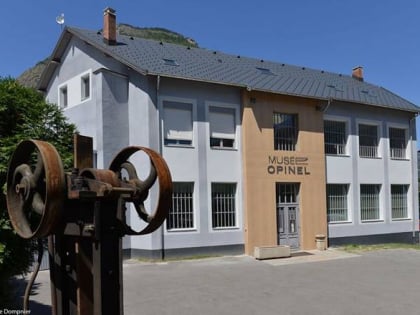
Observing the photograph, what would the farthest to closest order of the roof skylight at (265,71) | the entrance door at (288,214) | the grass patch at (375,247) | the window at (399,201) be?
1. the window at (399,201)
2. the roof skylight at (265,71)
3. the grass patch at (375,247)
4. the entrance door at (288,214)

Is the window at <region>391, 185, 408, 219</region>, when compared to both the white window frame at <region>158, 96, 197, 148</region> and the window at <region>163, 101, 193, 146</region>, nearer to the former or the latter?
the white window frame at <region>158, 96, 197, 148</region>

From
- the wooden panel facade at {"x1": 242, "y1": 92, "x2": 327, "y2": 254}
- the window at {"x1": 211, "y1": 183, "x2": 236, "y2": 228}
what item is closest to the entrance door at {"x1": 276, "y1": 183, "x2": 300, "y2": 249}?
the wooden panel facade at {"x1": 242, "y1": 92, "x2": 327, "y2": 254}

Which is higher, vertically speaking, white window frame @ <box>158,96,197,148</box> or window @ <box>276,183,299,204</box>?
white window frame @ <box>158,96,197,148</box>

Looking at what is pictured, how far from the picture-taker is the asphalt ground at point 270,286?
998 centimetres

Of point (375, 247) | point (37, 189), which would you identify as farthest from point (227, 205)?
point (37, 189)

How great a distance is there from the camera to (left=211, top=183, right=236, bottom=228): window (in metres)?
19.0

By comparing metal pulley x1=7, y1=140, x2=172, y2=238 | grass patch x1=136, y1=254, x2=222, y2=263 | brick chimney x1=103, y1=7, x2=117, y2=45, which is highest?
brick chimney x1=103, y1=7, x2=117, y2=45

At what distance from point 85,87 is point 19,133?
14.7m

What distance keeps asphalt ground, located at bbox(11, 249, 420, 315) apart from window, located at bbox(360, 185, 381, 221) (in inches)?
186

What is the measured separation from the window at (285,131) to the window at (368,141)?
4.27 metres

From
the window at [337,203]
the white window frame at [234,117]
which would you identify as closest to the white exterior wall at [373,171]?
the window at [337,203]

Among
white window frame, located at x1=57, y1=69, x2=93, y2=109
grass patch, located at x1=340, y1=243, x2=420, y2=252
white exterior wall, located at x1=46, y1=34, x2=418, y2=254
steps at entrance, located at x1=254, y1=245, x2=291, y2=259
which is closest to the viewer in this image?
white exterior wall, located at x1=46, y1=34, x2=418, y2=254

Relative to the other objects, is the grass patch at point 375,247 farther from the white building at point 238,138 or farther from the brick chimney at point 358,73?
the brick chimney at point 358,73

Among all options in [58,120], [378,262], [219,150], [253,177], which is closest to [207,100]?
[219,150]
